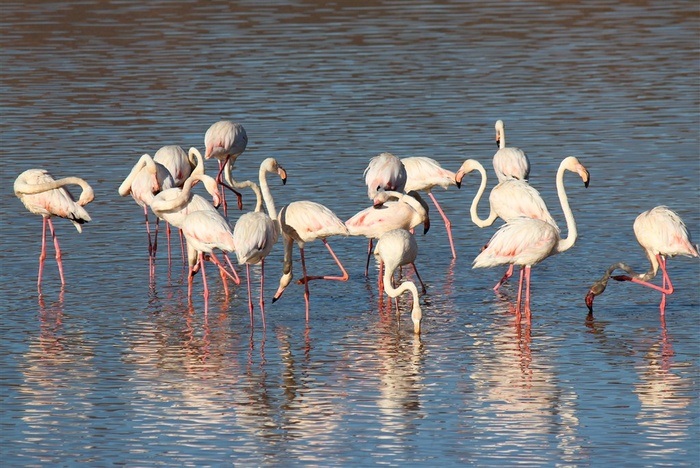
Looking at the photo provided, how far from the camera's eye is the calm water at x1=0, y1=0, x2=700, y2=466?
7520mm

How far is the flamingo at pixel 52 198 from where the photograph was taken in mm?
10992

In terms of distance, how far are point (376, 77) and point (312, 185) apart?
23.5ft

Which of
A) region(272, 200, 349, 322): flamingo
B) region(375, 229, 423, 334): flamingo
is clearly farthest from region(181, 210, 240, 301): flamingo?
region(375, 229, 423, 334): flamingo

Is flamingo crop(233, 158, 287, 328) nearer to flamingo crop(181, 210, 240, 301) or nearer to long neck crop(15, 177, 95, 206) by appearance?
flamingo crop(181, 210, 240, 301)

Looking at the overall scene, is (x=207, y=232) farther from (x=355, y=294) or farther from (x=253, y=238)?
(x=355, y=294)

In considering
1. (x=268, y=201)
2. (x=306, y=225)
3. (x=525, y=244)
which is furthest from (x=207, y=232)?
(x=525, y=244)

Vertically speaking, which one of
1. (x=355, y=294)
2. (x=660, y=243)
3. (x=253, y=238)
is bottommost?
(x=355, y=294)

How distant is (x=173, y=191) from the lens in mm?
10773

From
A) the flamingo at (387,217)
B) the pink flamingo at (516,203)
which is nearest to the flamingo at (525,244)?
the pink flamingo at (516,203)

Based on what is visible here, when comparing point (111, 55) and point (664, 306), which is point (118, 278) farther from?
point (111, 55)

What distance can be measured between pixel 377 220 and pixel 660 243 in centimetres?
214

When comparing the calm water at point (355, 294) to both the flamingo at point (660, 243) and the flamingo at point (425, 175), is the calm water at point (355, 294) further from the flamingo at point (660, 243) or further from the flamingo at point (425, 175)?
the flamingo at point (425, 175)

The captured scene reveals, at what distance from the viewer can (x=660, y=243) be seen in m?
9.76

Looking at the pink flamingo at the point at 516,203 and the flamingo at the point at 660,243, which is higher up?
the pink flamingo at the point at 516,203
